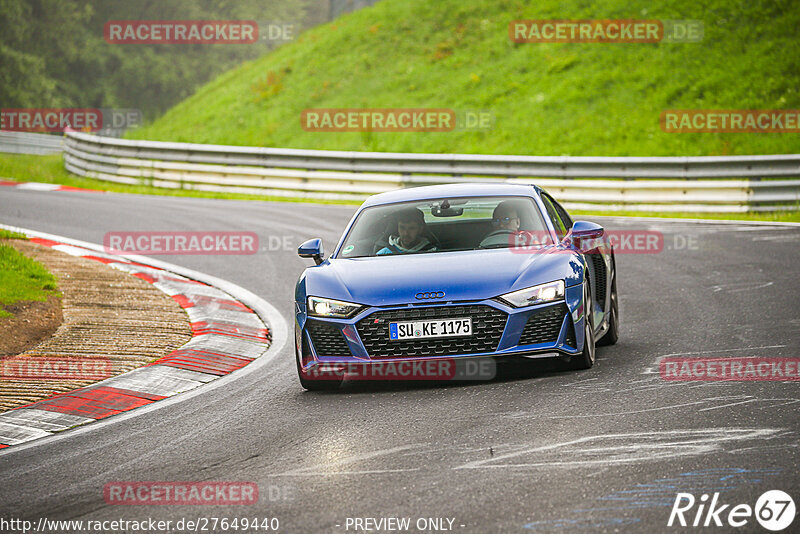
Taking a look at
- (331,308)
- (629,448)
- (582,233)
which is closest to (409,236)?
(331,308)

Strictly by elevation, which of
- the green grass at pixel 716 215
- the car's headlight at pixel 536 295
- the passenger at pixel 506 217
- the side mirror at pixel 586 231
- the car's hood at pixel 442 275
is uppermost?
the passenger at pixel 506 217

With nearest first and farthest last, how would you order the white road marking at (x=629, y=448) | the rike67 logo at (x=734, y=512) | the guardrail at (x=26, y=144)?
the rike67 logo at (x=734, y=512), the white road marking at (x=629, y=448), the guardrail at (x=26, y=144)

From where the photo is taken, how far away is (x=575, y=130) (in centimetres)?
2831

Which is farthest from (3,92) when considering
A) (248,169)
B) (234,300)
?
(234,300)

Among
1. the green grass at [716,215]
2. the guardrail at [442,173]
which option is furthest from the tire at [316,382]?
the guardrail at [442,173]

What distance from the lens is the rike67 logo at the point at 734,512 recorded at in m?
4.20

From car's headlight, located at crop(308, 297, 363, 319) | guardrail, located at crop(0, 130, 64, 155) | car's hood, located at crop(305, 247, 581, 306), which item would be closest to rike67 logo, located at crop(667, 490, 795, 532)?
car's hood, located at crop(305, 247, 581, 306)

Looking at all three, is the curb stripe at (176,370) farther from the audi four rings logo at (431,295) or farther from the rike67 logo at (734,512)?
the rike67 logo at (734,512)

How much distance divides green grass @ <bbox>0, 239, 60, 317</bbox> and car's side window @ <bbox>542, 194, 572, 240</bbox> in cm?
510

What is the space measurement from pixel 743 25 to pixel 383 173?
13110mm

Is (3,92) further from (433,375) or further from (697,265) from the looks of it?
(433,375)

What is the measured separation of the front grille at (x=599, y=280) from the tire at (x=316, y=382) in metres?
2.24

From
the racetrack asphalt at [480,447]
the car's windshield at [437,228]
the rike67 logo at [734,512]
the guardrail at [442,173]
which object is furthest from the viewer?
the guardrail at [442,173]

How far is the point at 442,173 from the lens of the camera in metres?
23.4
